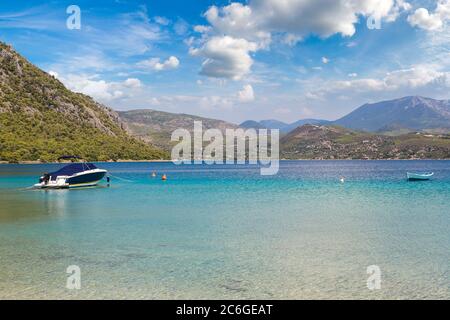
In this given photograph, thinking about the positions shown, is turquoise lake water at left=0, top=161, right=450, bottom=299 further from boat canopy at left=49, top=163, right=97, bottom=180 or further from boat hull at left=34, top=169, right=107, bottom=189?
boat canopy at left=49, top=163, right=97, bottom=180

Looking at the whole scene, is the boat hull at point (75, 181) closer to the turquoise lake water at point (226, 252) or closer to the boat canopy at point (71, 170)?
the boat canopy at point (71, 170)

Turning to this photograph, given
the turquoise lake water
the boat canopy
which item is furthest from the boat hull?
the turquoise lake water

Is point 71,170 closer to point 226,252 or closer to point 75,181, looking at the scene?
point 75,181

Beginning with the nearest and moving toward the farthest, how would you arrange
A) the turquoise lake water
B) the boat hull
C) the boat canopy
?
the turquoise lake water, the boat hull, the boat canopy

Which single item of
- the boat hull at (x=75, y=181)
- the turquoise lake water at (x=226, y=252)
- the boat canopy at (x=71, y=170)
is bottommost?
the turquoise lake water at (x=226, y=252)

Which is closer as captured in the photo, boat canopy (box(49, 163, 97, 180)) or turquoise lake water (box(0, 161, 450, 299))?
turquoise lake water (box(0, 161, 450, 299))

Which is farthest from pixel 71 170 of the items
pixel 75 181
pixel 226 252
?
pixel 226 252

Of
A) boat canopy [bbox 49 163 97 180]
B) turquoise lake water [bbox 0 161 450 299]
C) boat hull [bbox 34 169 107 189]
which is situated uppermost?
boat canopy [bbox 49 163 97 180]

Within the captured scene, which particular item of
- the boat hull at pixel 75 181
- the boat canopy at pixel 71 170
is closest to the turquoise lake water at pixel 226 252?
the boat hull at pixel 75 181

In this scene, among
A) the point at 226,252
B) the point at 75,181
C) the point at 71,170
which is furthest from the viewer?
the point at 71,170

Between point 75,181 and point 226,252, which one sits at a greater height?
point 75,181

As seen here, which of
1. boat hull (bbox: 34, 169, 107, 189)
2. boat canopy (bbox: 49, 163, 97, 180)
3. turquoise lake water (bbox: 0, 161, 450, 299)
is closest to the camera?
turquoise lake water (bbox: 0, 161, 450, 299)

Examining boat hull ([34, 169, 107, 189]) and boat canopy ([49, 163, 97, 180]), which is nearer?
boat hull ([34, 169, 107, 189])

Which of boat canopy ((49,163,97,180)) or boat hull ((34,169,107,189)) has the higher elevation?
boat canopy ((49,163,97,180))
